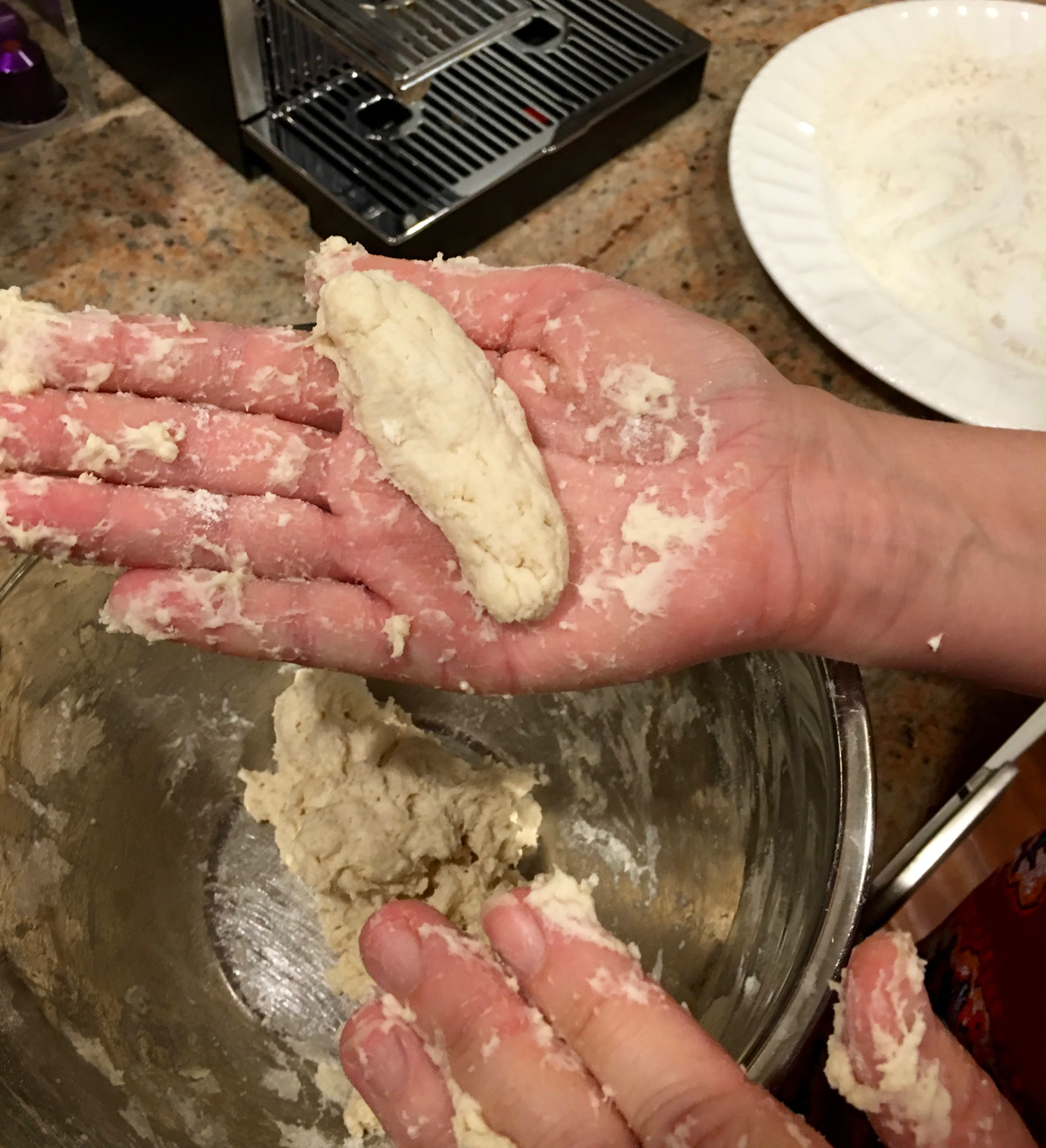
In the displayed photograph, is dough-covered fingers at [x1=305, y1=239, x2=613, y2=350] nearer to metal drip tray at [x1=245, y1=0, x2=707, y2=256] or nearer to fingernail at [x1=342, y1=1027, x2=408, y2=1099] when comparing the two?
metal drip tray at [x1=245, y1=0, x2=707, y2=256]

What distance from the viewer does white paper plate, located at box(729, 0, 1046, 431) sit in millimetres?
1254

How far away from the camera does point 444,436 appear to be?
2.70 feet

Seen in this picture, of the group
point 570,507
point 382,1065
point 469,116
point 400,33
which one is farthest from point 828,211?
point 382,1065

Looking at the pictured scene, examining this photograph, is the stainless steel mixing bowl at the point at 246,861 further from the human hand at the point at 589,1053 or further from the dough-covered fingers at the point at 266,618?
the dough-covered fingers at the point at 266,618

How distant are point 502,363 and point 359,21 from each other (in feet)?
1.42

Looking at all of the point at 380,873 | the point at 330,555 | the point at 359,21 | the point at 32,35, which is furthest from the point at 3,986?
the point at 32,35

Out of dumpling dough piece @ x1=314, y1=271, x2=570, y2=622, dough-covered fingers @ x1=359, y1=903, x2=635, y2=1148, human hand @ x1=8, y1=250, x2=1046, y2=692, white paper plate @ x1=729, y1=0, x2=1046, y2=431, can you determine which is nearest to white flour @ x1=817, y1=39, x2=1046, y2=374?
white paper plate @ x1=729, y1=0, x2=1046, y2=431

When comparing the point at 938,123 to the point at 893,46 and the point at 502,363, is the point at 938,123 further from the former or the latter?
the point at 502,363

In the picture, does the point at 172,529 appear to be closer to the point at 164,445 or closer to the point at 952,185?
the point at 164,445

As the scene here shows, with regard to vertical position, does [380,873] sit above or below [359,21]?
below

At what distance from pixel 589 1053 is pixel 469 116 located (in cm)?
118

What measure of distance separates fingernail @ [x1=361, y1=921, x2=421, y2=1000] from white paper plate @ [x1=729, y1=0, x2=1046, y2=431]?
92 cm

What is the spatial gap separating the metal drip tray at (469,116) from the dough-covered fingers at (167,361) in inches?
16.5

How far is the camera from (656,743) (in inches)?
42.1
